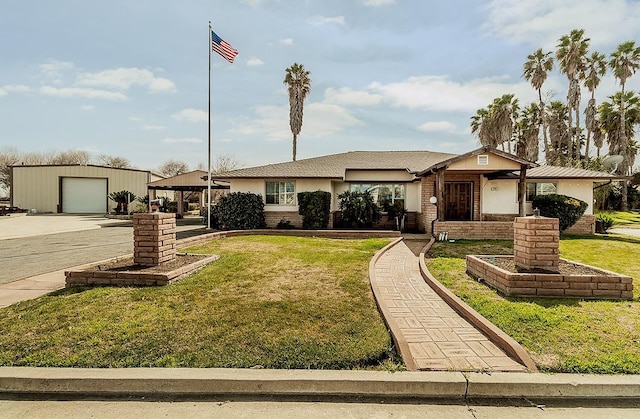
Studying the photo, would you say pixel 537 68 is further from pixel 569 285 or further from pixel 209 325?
pixel 209 325

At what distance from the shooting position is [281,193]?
16.4m

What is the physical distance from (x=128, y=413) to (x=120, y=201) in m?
29.0

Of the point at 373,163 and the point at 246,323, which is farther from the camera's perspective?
the point at 373,163

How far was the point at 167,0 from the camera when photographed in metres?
9.28

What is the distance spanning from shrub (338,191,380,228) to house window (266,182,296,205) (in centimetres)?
268

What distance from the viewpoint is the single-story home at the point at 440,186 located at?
42.0ft

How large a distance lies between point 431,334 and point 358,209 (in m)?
11.3

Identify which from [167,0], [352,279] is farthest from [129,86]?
[352,279]

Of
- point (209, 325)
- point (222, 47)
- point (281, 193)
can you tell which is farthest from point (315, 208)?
point (209, 325)

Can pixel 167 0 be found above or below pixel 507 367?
above

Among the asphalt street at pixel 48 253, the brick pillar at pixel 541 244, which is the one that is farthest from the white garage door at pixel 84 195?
the brick pillar at pixel 541 244

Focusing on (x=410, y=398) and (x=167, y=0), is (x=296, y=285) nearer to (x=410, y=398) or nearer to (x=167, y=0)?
(x=410, y=398)

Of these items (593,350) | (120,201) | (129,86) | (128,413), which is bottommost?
(128,413)

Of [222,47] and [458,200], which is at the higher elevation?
[222,47]
